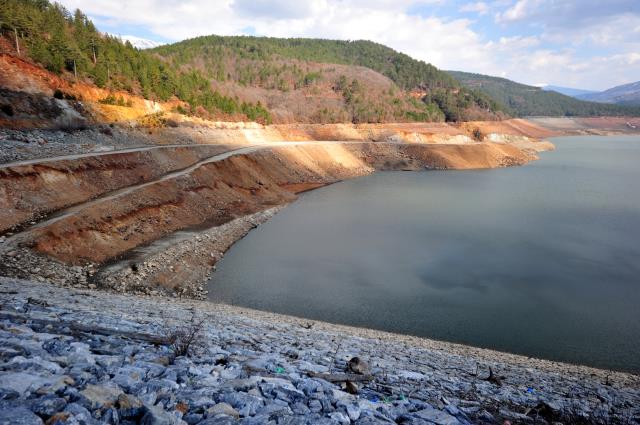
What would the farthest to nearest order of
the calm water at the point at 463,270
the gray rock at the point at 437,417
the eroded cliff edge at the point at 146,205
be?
the eroded cliff edge at the point at 146,205
the calm water at the point at 463,270
the gray rock at the point at 437,417

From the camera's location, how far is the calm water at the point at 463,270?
57.2ft

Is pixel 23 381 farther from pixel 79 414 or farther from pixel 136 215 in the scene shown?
pixel 136 215

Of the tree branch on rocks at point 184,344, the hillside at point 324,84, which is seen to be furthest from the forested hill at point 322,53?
the tree branch on rocks at point 184,344

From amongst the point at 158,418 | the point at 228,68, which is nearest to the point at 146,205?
the point at 158,418

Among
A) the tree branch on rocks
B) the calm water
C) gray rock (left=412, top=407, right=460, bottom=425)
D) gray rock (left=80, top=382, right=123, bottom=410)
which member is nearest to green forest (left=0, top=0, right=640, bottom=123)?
the calm water

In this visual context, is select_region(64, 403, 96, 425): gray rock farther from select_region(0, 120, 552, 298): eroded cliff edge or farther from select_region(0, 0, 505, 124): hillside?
select_region(0, 0, 505, 124): hillside

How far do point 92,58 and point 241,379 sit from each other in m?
60.5

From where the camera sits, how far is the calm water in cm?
1744

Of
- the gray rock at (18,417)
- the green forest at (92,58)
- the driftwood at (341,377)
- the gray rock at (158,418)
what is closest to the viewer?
the gray rock at (18,417)

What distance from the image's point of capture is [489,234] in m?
31.5

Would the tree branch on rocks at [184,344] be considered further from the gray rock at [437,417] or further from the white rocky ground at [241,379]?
the gray rock at [437,417]

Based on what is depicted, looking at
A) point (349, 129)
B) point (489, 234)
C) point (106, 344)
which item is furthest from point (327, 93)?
point (106, 344)

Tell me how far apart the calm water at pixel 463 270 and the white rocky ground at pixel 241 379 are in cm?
408

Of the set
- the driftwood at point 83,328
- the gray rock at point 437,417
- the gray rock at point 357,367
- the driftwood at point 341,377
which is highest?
the driftwood at point 83,328
